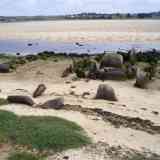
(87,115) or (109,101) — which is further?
(109,101)

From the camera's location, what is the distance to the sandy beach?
34.2 feet

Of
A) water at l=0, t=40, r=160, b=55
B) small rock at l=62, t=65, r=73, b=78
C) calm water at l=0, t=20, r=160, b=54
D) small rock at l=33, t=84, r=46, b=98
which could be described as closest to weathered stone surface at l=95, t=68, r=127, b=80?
small rock at l=62, t=65, r=73, b=78

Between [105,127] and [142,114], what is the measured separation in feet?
6.41

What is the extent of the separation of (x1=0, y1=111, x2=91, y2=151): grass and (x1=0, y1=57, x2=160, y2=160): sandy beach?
31 cm

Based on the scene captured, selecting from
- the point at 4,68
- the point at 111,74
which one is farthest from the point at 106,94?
the point at 4,68

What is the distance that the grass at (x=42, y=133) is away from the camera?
1016 cm

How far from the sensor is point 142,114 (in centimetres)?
1336

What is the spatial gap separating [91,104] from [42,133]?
13.3 ft

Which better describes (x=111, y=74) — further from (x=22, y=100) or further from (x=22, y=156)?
(x=22, y=156)

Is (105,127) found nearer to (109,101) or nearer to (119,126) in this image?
(119,126)

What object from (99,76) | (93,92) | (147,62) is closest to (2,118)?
(93,92)

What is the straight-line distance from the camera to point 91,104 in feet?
47.6

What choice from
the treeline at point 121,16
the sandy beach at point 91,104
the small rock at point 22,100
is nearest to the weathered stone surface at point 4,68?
the sandy beach at point 91,104

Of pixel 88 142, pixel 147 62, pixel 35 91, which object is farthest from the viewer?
pixel 147 62
